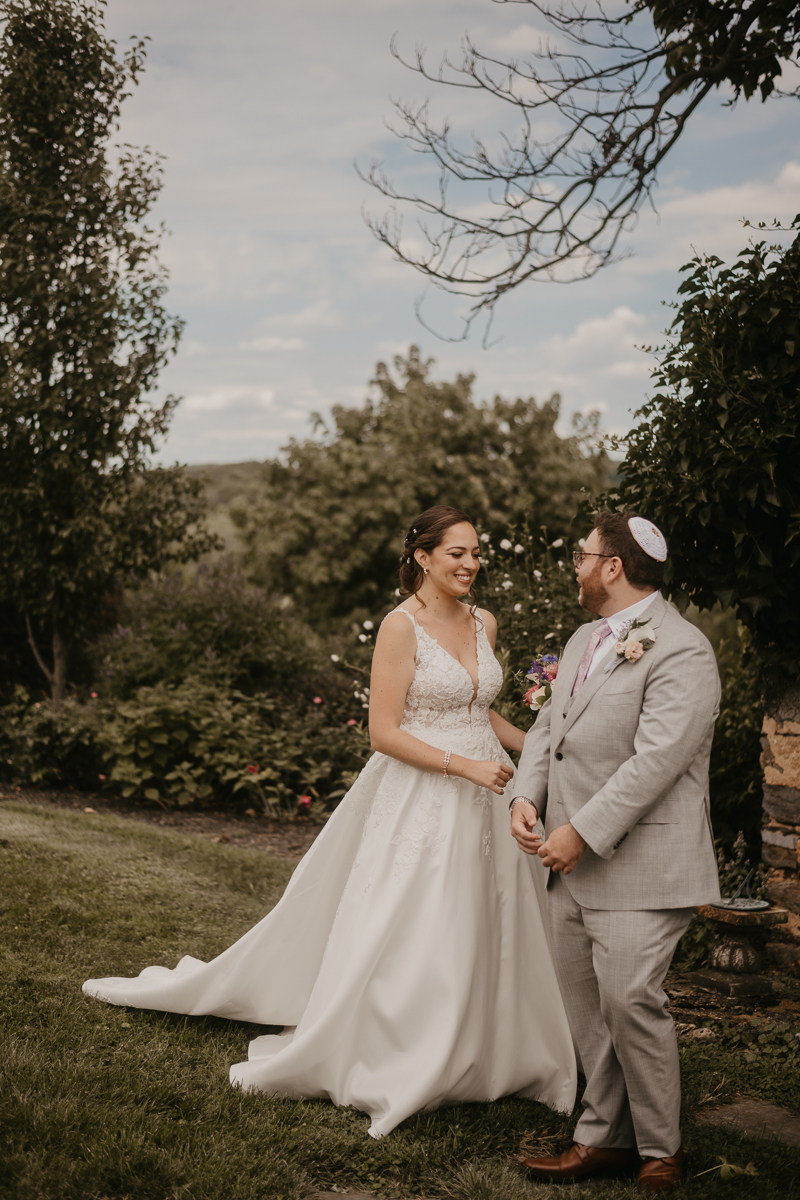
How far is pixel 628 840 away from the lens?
304 centimetres

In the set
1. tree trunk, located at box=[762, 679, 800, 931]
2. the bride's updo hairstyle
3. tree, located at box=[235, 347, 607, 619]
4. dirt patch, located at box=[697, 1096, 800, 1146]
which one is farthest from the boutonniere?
tree, located at box=[235, 347, 607, 619]

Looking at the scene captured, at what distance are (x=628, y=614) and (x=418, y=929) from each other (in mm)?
1455

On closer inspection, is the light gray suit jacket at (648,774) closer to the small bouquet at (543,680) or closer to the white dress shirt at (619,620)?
the white dress shirt at (619,620)

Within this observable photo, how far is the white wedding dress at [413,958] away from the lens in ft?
11.5

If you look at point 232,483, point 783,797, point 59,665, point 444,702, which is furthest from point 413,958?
point 232,483

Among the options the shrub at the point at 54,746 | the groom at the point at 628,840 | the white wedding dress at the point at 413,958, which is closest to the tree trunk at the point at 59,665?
the shrub at the point at 54,746

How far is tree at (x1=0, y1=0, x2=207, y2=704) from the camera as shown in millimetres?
9438

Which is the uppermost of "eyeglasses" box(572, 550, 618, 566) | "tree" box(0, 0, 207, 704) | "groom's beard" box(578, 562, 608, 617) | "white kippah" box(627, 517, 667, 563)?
"tree" box(0, 0, 207, 704)

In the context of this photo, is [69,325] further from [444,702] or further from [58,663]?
[444,702]

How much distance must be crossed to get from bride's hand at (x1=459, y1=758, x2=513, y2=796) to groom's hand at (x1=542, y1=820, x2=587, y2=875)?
0.55 meters

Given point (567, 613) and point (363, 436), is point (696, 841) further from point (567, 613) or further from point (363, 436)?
point (363, 436)

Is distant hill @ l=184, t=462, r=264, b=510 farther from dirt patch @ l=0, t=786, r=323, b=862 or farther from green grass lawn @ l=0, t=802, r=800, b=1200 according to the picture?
green grass lawn @ l=0, t=802, r=800, b=1200

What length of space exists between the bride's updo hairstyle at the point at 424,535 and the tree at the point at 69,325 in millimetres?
6208

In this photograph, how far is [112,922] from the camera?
5.43 meters
